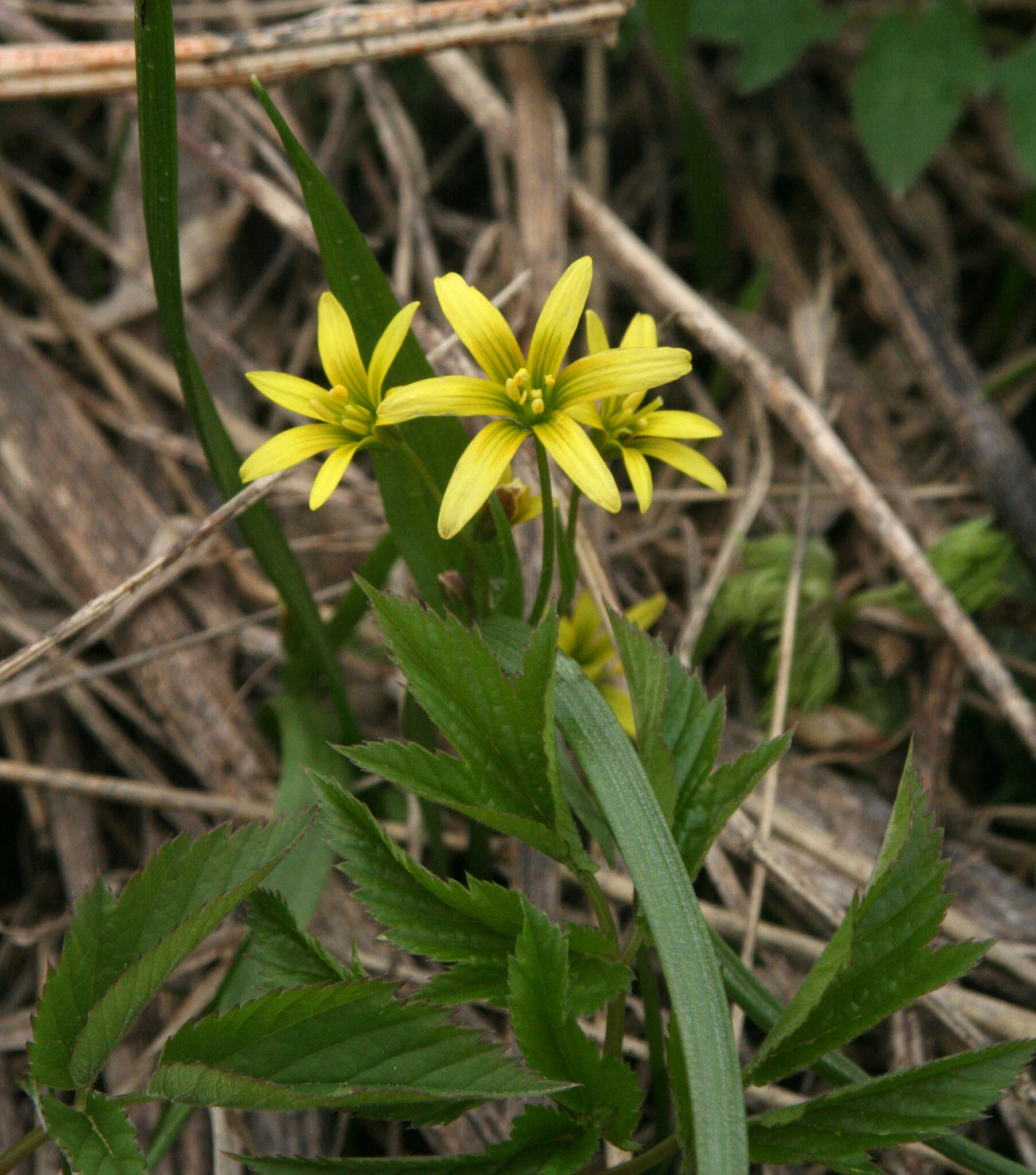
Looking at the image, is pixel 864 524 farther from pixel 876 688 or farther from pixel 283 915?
A: pixel 283 915

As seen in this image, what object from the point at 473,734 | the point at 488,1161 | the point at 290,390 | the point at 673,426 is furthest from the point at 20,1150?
the point at 673,426

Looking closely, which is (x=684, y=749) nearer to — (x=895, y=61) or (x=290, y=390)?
(x=290, y=390)

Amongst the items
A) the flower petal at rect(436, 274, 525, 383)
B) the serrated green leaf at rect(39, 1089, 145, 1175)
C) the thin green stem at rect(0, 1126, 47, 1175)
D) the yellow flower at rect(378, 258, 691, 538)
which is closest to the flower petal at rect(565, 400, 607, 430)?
the yellow flower at rect(378, 258, 691, 538)

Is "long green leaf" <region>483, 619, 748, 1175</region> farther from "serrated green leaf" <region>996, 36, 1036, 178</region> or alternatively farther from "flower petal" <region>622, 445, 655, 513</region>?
"serrated green leaf" <region>996, 36, 1036, 178</region>

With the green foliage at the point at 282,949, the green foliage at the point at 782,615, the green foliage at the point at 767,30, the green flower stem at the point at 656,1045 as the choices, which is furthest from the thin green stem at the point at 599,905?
the green foliage at the point at 767,30

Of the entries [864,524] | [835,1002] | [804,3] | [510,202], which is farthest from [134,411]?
[835,1002]
